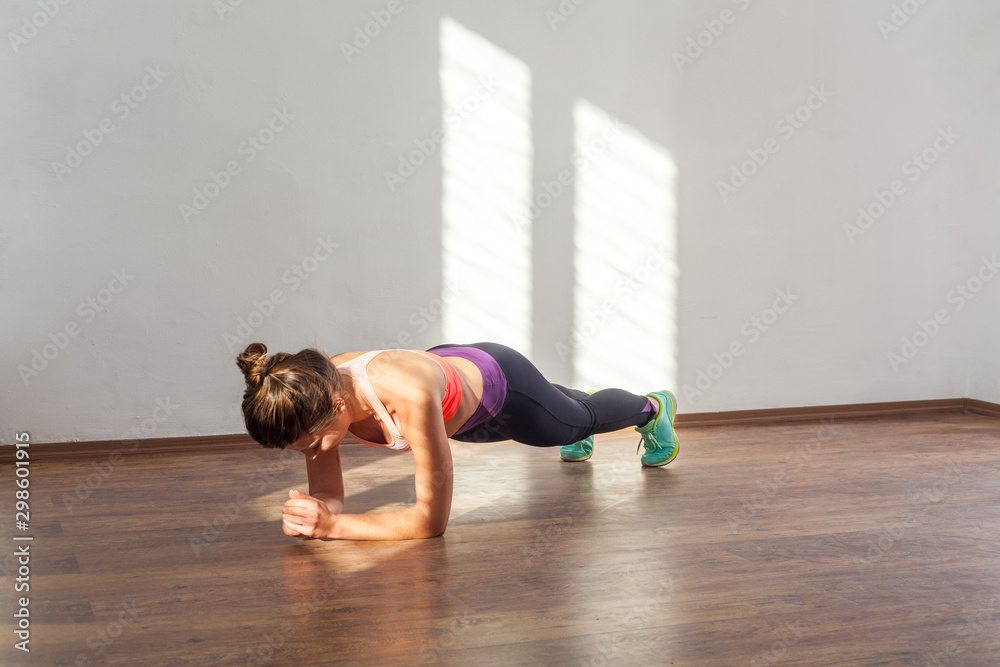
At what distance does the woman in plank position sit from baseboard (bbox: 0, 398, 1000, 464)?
1198 millimetres

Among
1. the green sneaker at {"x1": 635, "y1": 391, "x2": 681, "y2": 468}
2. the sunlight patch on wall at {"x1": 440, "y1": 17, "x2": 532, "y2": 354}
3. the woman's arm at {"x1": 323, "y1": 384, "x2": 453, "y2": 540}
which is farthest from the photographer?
the sunlight patch on wall at {"x1": 440, "y1": 17, "x2": 532, "y2": 354}

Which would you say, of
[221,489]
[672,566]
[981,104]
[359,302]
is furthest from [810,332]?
[221,489]

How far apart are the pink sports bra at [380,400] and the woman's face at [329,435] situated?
0.24ft

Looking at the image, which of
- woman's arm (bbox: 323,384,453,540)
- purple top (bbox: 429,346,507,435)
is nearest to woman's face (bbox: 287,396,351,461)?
woman's arm (bbox: 323,384,453,540)

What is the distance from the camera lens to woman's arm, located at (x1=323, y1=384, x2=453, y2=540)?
1.72 meters

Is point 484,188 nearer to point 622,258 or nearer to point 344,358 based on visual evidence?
point 622,258

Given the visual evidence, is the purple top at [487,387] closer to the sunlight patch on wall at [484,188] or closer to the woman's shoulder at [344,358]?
the woman's shoulder at [344,358]

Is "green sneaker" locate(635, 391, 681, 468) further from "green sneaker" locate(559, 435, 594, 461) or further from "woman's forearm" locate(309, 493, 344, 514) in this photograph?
"woman's forearm" locate(309, 493, 344, 514)

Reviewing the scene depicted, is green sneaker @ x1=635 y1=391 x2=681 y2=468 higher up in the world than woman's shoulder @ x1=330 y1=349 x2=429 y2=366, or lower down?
lower down

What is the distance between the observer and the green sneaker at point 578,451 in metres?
2.75

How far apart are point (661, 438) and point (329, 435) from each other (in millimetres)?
1294

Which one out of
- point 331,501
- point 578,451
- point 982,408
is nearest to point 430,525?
point 331,501

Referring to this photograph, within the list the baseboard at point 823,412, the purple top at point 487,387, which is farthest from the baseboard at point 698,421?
the purple top at point 487,387

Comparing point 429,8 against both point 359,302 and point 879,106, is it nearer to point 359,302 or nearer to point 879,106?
point 359,302
